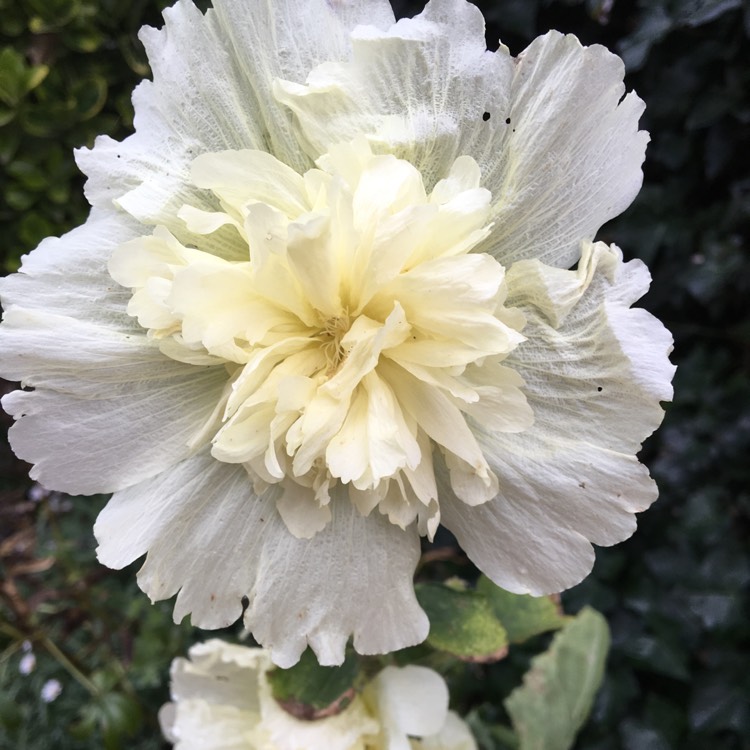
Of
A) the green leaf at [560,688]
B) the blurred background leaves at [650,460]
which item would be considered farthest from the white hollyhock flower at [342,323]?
the blurred background leaves at [650,460]

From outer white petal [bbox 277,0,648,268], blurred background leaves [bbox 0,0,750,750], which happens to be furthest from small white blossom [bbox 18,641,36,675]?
outer white petal [bbox 277,0,648,268]

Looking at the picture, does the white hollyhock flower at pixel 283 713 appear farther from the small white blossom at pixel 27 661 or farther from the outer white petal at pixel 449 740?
the small white blossom at pixel 27 661

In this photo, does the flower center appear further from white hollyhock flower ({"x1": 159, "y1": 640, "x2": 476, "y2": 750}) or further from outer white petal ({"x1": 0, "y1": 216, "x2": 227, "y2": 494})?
white hollyhock flower ({"x1": 159, "y1": 640, "x2": 476, "y2": 750})

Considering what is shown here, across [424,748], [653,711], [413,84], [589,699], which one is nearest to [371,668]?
[424,748]

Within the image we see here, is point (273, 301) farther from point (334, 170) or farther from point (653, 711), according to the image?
point (653, 711)

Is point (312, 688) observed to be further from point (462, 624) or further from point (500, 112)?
point (500, 112)

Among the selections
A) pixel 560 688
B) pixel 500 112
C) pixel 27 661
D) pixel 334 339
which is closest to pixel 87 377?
pixel 334 339
